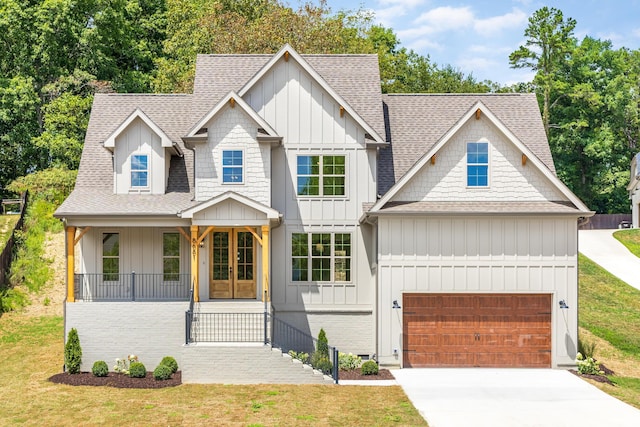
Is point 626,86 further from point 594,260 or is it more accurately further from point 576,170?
point 594,260

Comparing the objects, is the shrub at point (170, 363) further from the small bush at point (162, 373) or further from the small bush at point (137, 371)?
the small bush at point (137, 371)

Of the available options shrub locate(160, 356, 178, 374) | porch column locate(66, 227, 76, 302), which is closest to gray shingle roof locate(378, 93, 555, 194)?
shrub locate(160, 356, 178, 374)

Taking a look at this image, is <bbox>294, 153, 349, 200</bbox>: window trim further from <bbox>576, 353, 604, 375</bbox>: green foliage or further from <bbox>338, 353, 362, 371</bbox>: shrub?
<bbox>576, 353, 604, 375</bbox>: green foliage

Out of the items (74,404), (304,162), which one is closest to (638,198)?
(304,162)

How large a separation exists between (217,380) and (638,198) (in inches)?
1732

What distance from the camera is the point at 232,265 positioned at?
2180cm

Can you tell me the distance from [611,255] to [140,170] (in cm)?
2823

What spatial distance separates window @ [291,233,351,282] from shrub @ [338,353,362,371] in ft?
8.66

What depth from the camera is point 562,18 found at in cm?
5662

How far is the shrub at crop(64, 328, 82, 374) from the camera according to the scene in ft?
64.2

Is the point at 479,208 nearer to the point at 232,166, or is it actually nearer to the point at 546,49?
the point at 232,166

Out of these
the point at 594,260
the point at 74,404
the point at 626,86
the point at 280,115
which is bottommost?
the point at 74,404

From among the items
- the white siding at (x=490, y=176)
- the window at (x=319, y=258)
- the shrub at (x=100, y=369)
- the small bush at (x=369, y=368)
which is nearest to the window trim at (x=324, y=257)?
the window at (x=319, y=258)

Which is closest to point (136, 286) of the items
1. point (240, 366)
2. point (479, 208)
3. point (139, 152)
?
point (139, 152)
